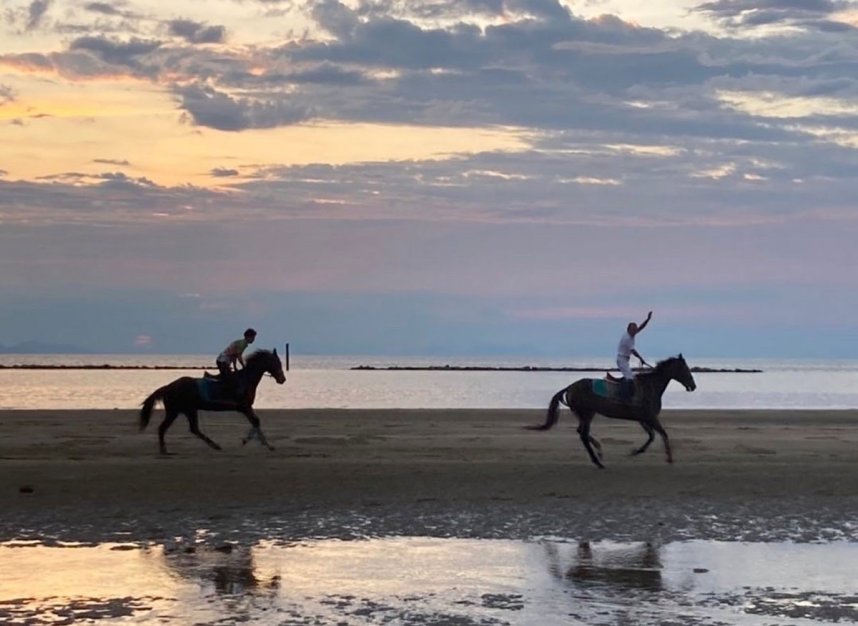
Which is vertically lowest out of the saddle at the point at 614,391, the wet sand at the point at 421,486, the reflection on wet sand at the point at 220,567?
the wet sand at the point at 421,486

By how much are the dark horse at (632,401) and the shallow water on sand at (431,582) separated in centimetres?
747

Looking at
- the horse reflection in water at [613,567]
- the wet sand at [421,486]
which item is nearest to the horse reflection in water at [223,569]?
the wet sand at [421,486]

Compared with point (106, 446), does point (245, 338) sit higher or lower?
higher

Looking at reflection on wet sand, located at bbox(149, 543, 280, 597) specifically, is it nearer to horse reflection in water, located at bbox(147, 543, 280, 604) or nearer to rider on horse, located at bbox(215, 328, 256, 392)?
horse reflection in water, located at bbox(147, 543, 280, 604)

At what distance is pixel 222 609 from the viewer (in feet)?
30.1

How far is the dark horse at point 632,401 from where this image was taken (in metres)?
20.1

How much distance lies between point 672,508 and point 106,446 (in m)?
12.4

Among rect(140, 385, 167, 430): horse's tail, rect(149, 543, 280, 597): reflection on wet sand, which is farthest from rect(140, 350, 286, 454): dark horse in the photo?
rect(149, 543, 280, 597): reflection on wet sand

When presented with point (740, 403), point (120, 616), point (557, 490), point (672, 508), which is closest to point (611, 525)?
point (672, 508)

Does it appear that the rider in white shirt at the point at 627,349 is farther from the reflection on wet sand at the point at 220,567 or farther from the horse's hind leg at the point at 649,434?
the reflection on wet sand at the point at 220,567

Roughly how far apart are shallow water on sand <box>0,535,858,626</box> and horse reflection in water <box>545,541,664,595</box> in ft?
0.06

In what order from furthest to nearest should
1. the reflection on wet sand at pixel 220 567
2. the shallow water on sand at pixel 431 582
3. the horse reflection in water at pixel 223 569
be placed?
the reflection on wet sand at pixel 220 567 → the horse reflection in water at pixel 223 569 → the shallow water on sand at pixel 431 582

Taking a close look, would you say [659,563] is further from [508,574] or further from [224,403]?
[224,403]

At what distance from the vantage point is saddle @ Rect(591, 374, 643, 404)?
20.1 metres
